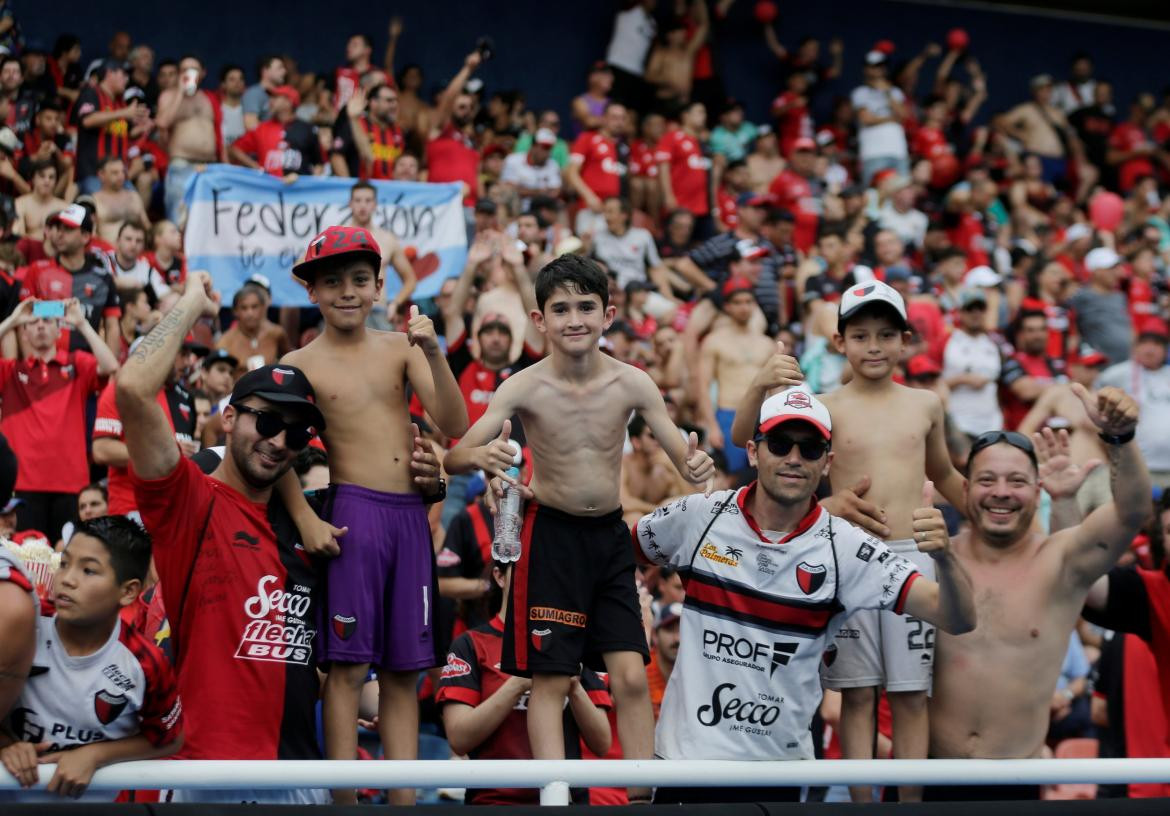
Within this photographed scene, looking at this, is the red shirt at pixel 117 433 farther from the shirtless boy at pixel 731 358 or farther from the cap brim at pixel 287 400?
the shirtless boy at pixel 731 358

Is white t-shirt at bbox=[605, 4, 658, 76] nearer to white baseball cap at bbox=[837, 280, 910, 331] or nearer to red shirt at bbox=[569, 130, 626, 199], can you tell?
red shirt at bbox=[569, 130, 626, 199]

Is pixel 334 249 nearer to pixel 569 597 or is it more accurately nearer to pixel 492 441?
pixel 492 441

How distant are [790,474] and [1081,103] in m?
18.1

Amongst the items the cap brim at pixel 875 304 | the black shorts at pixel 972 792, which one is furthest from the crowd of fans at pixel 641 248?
the black shorts at pixel 972 792

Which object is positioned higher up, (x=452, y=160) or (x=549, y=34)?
(x=549, y=34)

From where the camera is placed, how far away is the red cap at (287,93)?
1336cm

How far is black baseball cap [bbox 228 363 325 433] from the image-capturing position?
15.7 feet

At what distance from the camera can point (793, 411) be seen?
4.77m

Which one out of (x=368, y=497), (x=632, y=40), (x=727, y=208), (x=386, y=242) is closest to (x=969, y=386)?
(x=386, y=242)

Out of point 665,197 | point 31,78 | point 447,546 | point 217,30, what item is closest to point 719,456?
point 447,546

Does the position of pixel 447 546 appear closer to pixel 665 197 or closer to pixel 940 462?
pixel 940 462

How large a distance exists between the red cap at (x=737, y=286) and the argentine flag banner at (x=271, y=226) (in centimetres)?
209

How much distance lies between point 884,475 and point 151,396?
8.59ft

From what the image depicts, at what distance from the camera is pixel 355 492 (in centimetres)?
511
